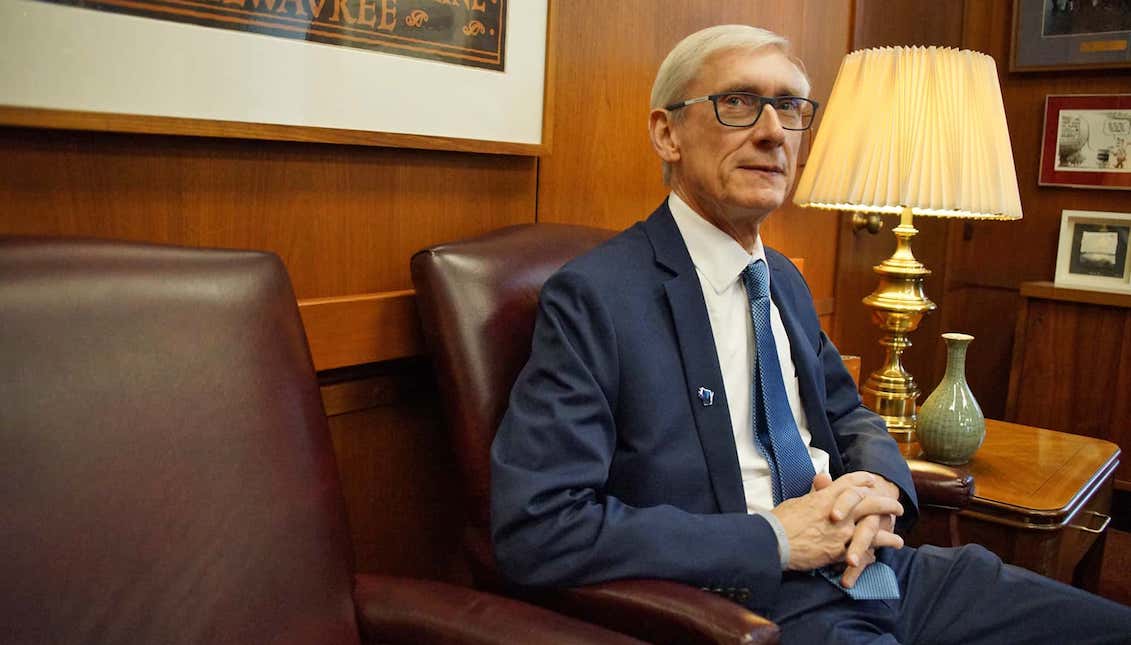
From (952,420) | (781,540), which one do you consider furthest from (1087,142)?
(781,540)

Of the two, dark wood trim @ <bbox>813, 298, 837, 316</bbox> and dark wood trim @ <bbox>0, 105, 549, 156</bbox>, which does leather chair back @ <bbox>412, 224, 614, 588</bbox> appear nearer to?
dark wood trim @ <bbox>0, 105, 549, 156</bbox>

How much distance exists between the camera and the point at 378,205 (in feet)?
5.35

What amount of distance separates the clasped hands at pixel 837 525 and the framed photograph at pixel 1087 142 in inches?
127

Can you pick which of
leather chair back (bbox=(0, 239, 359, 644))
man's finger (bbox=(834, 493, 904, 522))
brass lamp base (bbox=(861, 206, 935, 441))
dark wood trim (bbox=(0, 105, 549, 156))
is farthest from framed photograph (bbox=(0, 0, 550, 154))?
brass lamp base (bbox=(861, 206, 935, 441))

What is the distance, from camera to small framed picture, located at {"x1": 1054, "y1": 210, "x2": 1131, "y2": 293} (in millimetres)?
3867

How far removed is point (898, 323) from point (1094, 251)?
6.97ft

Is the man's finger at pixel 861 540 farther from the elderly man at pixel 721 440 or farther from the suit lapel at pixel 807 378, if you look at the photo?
the suit lapel at pixel 807 378

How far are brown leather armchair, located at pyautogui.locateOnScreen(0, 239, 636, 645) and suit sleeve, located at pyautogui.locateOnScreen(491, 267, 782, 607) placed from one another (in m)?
0.11

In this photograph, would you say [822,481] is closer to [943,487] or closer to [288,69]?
[943,487]

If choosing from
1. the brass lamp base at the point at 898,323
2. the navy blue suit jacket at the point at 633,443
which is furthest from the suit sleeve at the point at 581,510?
the brass lamp base at the point at 898,323

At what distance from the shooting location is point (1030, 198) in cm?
427

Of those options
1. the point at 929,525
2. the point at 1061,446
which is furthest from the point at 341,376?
the point at 1061,446

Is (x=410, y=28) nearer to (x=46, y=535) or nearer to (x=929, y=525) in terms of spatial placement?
(x=46, y=535)

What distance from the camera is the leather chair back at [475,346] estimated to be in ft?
4.75
